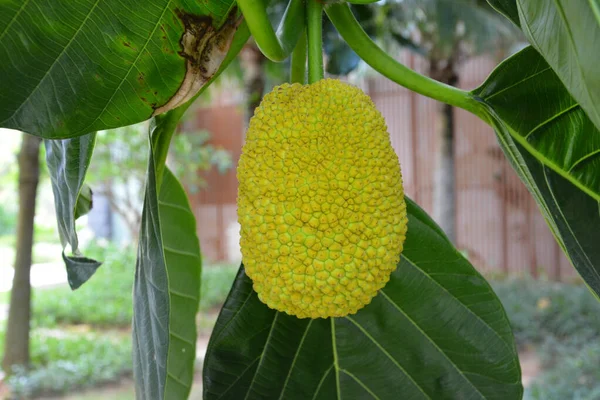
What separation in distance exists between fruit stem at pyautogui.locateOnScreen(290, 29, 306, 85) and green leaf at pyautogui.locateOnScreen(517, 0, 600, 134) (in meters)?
0.31

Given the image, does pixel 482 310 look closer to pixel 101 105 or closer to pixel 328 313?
pixel 328 313

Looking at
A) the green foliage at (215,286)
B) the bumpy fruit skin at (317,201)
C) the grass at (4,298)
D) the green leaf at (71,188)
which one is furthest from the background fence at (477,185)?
the bumpy fruit skin at (317,201)

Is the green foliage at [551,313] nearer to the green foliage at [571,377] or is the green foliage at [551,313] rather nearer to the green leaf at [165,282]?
the green foliage at [571,377]

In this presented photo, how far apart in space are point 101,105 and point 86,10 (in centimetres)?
8

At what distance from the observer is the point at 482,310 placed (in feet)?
2.54

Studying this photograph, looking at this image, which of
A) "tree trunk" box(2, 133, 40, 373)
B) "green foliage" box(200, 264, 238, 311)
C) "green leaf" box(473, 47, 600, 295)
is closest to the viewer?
"green leaf" box(473, 47, 600, 295)

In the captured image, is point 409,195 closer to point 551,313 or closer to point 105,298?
point 551,313

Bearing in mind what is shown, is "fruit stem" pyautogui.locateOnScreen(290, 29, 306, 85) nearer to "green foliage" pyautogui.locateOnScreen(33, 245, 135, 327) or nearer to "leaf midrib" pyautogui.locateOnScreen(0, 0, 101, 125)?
"leaf midrib" pyautogui.locateOnScreen(0, 0, 101, 125)

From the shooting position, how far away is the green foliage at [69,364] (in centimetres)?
396

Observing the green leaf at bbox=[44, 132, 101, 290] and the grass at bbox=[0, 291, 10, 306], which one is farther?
the grass at bbox=[0, 291, 10, 306]

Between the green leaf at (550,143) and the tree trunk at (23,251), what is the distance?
3274mm

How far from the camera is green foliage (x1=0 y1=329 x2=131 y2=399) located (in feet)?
13.0

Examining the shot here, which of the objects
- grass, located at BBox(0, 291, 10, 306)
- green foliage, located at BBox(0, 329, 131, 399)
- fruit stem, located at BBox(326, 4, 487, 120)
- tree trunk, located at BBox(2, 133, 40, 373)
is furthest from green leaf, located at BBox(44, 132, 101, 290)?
grass, located at BBox(0, 291, 10, 306)

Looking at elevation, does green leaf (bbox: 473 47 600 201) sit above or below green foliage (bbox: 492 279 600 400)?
above
